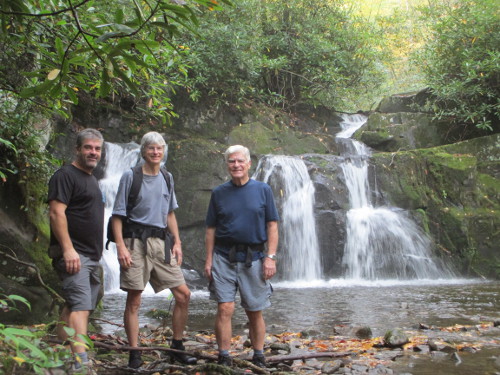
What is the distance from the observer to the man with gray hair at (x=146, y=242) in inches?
145

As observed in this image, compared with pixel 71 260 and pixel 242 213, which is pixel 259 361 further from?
pixel 71 260

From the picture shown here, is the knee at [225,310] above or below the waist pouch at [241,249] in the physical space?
below

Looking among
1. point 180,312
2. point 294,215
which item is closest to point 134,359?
point 180,312

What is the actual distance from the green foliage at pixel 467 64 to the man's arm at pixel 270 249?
11.3m

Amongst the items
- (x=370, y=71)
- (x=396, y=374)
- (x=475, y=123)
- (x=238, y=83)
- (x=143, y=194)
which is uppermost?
(x=370, y=71)

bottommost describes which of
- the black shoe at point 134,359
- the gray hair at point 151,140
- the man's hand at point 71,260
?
the black shoe at point 134,359

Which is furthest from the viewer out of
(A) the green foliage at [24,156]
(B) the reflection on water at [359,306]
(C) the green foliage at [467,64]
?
(C) the green foliage at [467,64]

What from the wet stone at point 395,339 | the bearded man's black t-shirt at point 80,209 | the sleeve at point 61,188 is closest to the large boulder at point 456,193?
the wet stone at point 395,339

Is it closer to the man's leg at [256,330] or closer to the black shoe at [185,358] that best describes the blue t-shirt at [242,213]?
the man's leg at [256,330]

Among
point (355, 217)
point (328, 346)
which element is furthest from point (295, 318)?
point (355, 217)

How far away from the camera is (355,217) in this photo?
37.0 feet

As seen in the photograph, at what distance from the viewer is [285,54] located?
51.2ft

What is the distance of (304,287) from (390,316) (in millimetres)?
3553

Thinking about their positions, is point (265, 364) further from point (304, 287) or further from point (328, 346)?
point (304, 287)
